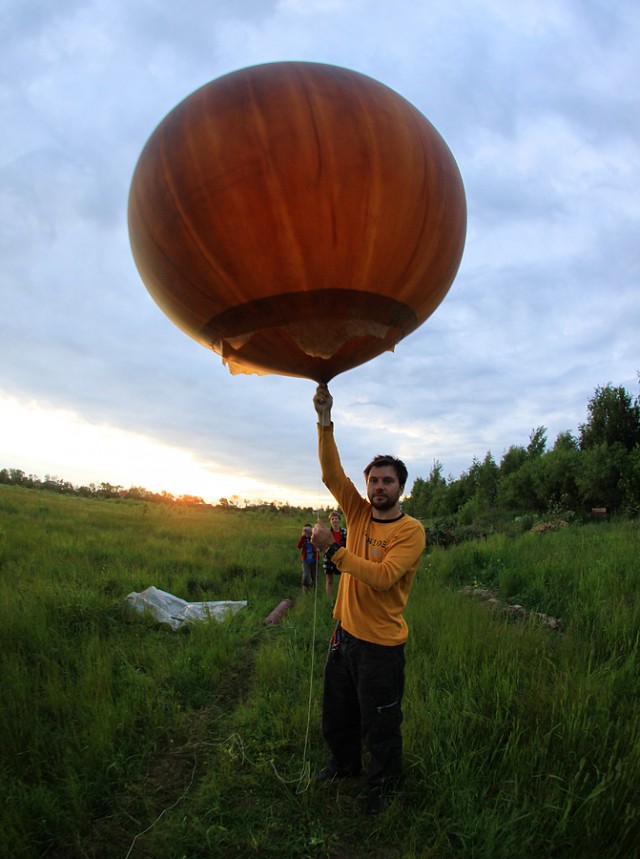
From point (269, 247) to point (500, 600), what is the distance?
265 inches

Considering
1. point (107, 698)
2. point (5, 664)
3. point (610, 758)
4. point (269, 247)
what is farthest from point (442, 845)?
point (5, 664)

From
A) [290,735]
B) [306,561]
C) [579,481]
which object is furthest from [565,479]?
[290,735]

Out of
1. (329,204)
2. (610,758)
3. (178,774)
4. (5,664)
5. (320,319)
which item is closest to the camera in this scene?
(329,204)

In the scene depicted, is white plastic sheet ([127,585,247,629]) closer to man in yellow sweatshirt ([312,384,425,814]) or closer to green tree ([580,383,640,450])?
man in yellow sweatshirt ([312,384,425,814])

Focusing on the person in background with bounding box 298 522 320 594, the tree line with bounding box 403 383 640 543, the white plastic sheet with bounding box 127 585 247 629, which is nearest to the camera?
the white plastic sheet with bounding box 127 585 247 629

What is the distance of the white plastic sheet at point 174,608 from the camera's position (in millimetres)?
5902

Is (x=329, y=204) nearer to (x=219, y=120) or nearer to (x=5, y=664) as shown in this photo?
(x=219, y=120)

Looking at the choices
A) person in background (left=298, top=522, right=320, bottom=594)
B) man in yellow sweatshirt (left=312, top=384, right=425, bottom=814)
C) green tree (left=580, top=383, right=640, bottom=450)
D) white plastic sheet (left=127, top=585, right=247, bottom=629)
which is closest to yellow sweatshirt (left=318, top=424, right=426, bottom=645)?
man in yellow sweatshirt (left=312, top=384, right=425, bottom=814)

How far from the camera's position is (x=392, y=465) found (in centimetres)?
289

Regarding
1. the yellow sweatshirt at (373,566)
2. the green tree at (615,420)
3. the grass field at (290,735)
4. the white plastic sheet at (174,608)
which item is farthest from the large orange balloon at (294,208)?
the green tree at (615,420)

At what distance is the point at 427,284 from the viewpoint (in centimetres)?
174

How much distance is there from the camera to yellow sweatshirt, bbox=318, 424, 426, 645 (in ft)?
A: 8.27

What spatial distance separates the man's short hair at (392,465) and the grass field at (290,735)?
1.40 metres

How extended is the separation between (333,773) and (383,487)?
1864 millimetres
